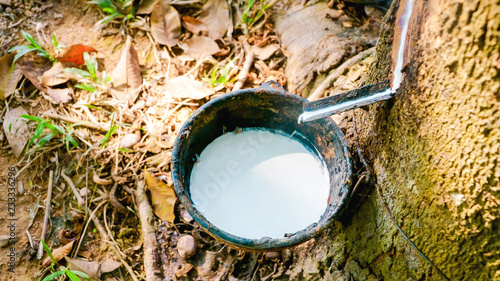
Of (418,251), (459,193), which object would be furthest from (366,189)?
(459,193)

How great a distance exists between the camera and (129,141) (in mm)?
1958

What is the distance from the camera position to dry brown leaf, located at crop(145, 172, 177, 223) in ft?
5.83

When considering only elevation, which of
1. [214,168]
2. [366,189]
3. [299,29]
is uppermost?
[299,29]

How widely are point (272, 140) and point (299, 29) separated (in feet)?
2.68

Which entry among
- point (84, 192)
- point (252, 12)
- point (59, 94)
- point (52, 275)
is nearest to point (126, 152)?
point (84, 192)

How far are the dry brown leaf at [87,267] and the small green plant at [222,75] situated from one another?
3.68 feet

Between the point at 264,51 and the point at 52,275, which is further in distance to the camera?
the point at 264,51

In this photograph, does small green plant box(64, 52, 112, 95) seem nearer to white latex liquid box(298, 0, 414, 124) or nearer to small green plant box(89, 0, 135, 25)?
small green plant box(89, 0, 135, 25)

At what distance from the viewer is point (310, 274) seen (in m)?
1.56

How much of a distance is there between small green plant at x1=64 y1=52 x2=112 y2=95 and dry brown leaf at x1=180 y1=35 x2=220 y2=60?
508 mm

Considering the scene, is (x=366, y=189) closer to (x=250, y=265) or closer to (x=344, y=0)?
(x=250, y=265)

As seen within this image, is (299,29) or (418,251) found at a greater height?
(299,29)

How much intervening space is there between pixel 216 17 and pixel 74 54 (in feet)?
2.91

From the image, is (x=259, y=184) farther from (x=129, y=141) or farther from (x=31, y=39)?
(x=31, y=39)
